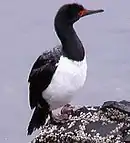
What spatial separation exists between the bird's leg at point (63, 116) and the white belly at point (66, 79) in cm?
11

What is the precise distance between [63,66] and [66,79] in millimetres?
86

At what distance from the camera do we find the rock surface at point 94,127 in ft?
12.2

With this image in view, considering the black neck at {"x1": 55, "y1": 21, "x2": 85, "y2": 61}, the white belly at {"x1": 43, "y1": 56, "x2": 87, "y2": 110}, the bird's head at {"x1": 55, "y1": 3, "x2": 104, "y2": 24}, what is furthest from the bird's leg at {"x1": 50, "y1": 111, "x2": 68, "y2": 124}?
the bird's head at {"x1": 55, "y1": 3, "x2": 104, "y2": 24}

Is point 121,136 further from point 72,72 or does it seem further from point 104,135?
point 72,72

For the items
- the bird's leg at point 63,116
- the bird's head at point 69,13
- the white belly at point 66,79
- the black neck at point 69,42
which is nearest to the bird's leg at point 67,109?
the bird's leg at point 63,116

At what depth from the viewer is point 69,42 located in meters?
4.11

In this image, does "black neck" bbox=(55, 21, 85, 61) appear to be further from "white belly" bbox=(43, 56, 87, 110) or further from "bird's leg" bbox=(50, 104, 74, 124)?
"bird's leg" bbox=(50, 104, 74, 124)

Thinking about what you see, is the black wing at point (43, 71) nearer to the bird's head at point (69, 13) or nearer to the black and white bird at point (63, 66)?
the black and white bird at point (63, 66)

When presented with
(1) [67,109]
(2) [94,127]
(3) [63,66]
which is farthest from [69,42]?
(2) [94,127]

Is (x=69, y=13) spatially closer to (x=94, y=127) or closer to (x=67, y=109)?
(x=67, y=109)

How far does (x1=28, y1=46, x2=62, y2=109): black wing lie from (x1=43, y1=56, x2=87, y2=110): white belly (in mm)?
36

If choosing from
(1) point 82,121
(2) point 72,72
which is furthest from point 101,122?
(2) point 72,72

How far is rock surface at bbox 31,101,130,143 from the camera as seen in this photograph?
3729mm

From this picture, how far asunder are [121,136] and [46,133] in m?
0.49
